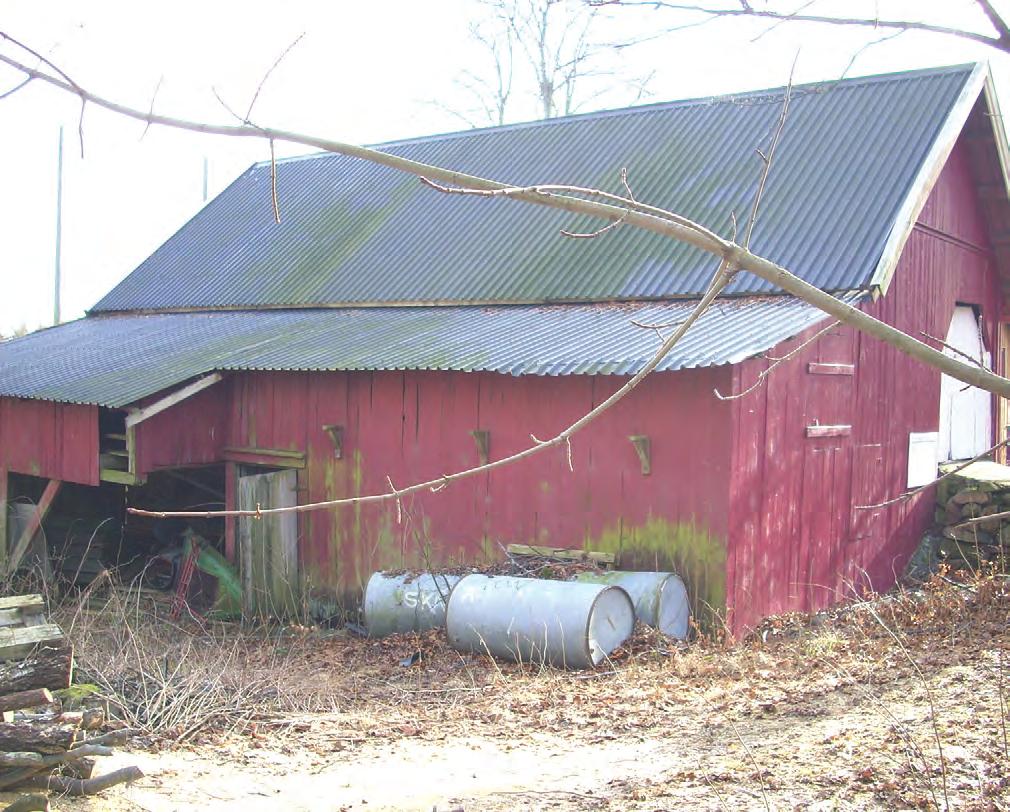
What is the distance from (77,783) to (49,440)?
27.0ft

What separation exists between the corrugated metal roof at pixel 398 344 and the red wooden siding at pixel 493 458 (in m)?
0.40

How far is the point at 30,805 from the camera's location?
532cm

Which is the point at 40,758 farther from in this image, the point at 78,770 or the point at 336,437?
the point at 336,437

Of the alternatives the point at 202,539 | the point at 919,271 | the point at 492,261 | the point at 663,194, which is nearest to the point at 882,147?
the point at 919,271

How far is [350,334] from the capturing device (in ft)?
41.7

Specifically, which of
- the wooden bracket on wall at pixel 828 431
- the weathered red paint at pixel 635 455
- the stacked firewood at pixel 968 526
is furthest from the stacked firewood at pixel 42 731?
the stacked firewood at pixel 968 526

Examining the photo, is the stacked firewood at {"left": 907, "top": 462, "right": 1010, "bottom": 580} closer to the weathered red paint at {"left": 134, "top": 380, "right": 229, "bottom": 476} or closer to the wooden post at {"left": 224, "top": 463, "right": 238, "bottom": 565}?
the wooden post at {"left": 224, "top": 463, "right": 238, "bottom": 565}

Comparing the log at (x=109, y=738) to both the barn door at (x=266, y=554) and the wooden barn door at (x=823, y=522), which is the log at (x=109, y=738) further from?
the wooden barn door at (x=823, y=522)

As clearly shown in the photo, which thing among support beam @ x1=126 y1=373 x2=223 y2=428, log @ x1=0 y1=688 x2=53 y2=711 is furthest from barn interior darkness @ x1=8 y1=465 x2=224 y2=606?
log @ x1=0 y1=688 x2=53 y2=711

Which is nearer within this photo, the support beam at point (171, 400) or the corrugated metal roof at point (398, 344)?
the corrugated metal roof at point (398, 344)

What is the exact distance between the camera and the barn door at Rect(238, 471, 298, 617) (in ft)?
39.4

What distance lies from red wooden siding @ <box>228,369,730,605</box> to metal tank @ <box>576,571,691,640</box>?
0.96 ft

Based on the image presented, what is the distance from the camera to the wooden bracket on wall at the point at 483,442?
10.9m

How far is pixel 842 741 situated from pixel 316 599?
7.45 meters
